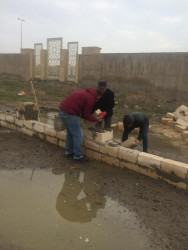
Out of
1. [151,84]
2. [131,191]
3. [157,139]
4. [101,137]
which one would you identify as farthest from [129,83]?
[131,191]

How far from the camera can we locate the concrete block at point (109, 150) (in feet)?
14.0

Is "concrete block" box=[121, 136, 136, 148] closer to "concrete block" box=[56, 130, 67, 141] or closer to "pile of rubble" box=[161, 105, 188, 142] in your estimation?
"concrete block" box=[56, 130, 67, 141]

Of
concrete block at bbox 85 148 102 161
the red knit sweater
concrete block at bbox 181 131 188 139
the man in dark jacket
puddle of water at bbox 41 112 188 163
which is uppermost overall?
the red knit sweater

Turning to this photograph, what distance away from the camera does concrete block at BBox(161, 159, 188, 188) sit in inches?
138

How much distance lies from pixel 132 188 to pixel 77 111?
160 cm

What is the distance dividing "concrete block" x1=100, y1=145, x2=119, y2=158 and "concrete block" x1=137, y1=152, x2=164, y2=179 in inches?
18.5

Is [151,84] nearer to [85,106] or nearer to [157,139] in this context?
[157,139]

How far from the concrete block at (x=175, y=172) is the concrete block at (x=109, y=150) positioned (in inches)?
35.1

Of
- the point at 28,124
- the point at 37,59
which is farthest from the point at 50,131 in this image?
the point at 37,59

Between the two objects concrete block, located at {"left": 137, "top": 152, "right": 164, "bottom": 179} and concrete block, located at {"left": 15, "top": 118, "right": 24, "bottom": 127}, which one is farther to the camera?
concrete block, located at {"left": 15, "top": 118, "right": 24, "bottom": 127}

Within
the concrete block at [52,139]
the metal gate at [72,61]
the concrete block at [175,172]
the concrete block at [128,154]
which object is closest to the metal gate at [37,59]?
the metal gate at [72,61]

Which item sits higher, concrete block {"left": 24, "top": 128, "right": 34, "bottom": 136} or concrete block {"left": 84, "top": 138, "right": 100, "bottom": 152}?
concrete block {"left": 84, "top": 138, "right": 100, "bottom": 152}

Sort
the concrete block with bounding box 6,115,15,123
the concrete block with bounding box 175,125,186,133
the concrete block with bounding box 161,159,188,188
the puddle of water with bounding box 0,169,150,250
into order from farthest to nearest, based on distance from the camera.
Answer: the concrete block with bounding box 175,125,186,133, the concrete block with bounding box 6,115,15,123, the concrete block with bounding box 161,159,188,188, the puddle of water with bounding box 0,169,150,250

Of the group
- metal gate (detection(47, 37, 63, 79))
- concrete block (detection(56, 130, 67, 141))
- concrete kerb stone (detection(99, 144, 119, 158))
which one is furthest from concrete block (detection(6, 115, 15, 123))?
metal gate (detection(47, 37, 63, 79))
